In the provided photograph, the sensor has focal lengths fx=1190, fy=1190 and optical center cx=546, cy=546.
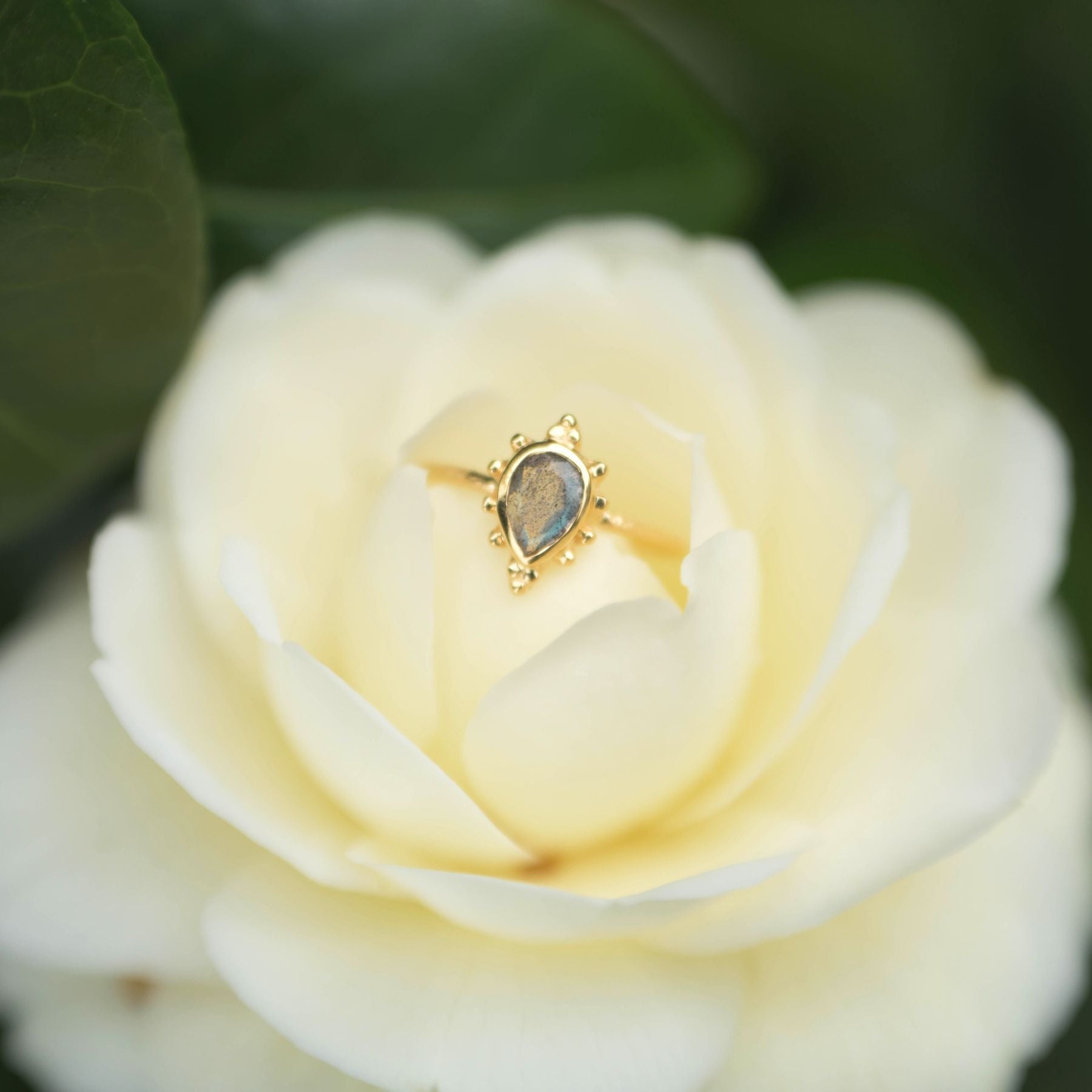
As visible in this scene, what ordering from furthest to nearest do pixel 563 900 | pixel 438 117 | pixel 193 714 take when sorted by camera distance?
pixel 438 117
pixel 193 714
pixel 563 900

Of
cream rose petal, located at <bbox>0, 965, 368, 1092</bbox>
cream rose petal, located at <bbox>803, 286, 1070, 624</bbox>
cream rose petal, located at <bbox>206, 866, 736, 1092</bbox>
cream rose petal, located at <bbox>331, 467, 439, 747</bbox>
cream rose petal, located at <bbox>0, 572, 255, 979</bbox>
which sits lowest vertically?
cream rose petal, located at <bbox>0, 965, 368, 1092</bbox>

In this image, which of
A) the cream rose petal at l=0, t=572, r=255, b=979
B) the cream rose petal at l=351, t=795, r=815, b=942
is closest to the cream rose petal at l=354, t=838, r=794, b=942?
the cream rose petal at l=351, t=795, r=815, b=942

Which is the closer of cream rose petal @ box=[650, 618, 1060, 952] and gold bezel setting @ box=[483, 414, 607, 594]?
cream rose petal @ box=[650, 618, 1060, 952]

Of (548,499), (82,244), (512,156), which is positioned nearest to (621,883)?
(548,499)

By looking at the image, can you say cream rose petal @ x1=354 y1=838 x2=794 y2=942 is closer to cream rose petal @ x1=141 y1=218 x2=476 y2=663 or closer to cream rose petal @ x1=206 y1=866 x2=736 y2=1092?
cream rose petal @ x1=206 y1=866 x2=736 y2=1092

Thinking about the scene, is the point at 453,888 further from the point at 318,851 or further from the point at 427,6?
the point at 427,6

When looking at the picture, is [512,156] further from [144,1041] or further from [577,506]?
[144,1041]

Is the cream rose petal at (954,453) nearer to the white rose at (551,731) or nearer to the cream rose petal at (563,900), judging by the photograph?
the white rose at (551,731)

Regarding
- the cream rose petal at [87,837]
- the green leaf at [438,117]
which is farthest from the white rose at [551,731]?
the green leaf at [438,117]
